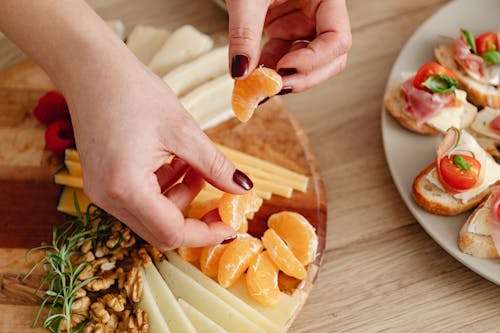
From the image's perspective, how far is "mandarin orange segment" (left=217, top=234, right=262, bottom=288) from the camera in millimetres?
2432

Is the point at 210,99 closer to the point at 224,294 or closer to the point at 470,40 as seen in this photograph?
the point at 224,294

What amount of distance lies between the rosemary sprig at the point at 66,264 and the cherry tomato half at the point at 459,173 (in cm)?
144

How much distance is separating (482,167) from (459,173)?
0.55 feet

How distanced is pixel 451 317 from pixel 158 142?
1.45m

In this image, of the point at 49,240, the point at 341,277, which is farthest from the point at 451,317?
the point at 49,240

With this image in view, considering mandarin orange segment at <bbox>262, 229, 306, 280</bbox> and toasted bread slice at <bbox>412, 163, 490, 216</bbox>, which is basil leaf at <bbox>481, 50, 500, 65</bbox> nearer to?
toasted bread slice at <bbox>412, 163, 490, 216</bbox>

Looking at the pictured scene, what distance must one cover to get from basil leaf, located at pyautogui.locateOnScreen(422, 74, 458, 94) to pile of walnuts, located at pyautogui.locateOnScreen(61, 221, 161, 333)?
4.83 ft

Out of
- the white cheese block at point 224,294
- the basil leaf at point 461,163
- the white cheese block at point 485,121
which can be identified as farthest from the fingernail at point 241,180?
the white cheese block at point 485,121

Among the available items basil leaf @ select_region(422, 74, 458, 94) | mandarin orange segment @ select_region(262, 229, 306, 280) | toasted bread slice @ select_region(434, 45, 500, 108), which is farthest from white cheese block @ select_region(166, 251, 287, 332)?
toasted bread slice @ select_region(434, 45, 500, 108)

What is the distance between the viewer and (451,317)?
2.55 meters

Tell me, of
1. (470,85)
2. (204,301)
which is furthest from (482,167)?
(204,301)

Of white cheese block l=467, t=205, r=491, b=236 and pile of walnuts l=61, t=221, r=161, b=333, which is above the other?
pile of walnuts l=61, t=221, r=161, b=333

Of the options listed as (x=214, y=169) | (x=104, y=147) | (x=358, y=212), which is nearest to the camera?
(x=104, y=147)

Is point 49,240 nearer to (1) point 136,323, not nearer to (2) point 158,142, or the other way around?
(1) point 136,323
